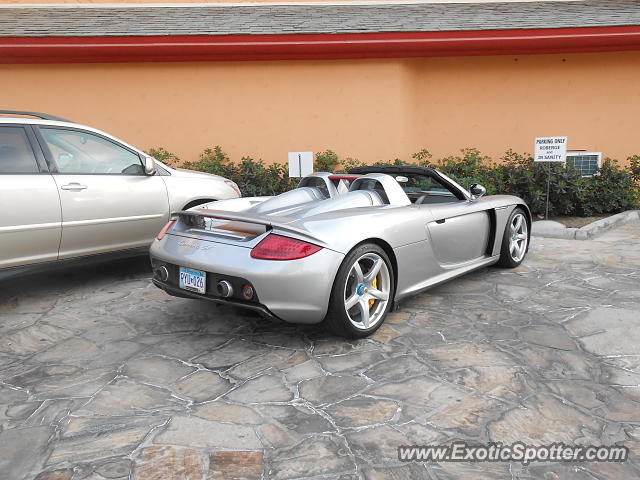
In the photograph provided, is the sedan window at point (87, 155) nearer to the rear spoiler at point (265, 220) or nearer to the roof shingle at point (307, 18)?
the rear spoiler at point (265, 220)

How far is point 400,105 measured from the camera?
9555mm

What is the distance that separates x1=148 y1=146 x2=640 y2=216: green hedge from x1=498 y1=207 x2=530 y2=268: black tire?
9.30ft

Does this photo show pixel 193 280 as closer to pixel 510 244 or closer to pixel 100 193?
pixel 100 193

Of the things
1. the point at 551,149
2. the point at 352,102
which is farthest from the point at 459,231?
the point at 352,102

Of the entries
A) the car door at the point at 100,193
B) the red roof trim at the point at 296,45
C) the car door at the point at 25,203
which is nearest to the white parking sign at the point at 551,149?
the red roof trim at the point at 296,45

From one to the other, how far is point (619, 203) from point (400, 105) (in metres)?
4.13

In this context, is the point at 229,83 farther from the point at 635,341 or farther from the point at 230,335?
the point at 635,341

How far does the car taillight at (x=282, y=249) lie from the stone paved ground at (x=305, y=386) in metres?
0.70

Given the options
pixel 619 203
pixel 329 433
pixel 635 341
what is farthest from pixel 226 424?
pixel 619 203

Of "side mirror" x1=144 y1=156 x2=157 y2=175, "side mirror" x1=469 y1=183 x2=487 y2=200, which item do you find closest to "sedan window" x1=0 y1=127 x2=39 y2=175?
"side mirror" x1=144 y1=156 x2=157 y2=175

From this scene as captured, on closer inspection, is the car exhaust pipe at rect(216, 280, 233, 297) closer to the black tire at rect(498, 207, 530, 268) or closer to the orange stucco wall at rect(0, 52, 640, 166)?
the black tire at rect(498, 207, 530, 268)

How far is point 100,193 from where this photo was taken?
4.91 m

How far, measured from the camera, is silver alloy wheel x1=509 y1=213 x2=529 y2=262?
5.53 metres

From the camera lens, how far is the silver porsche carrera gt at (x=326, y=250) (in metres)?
3.34
